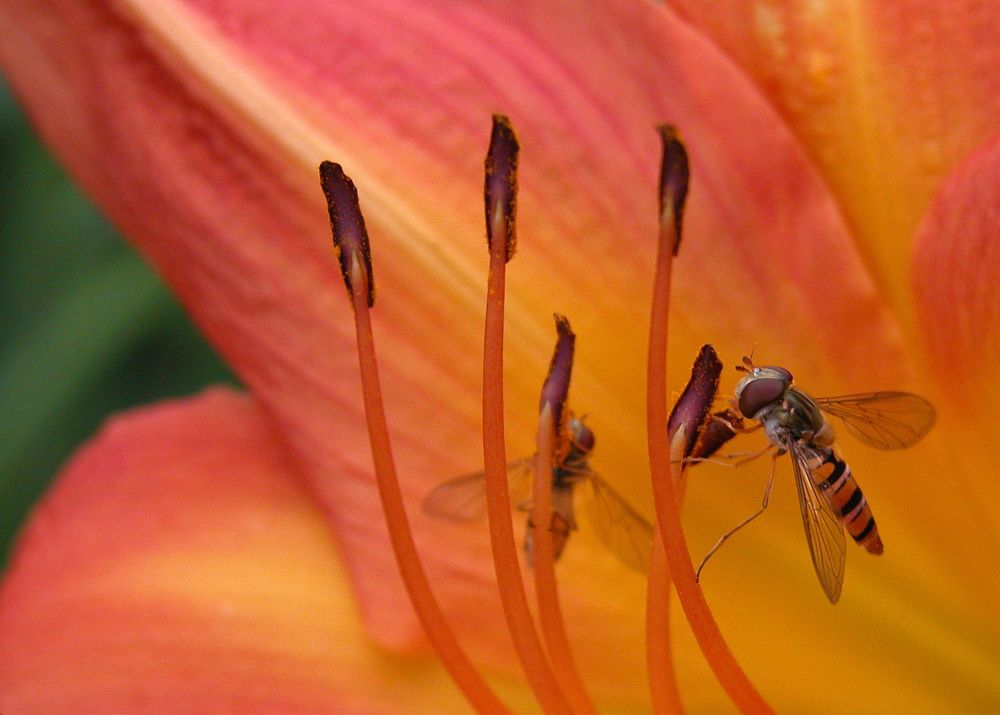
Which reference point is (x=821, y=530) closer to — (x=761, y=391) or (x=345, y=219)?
(x=761, y=391)

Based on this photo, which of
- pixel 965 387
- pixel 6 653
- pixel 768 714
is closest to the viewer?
pixel 768 714

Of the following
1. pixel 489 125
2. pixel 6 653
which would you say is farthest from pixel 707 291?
pixel 6 653

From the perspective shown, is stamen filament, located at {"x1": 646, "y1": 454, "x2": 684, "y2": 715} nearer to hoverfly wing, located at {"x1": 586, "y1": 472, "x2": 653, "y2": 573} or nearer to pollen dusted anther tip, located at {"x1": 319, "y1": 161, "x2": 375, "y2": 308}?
hoverfly wing, located at {"x1": 586, "y1": 472, "x2": 653, "y2": 573}

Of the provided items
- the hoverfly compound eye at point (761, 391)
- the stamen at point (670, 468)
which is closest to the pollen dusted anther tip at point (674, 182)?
the stamen at point (670, 468)

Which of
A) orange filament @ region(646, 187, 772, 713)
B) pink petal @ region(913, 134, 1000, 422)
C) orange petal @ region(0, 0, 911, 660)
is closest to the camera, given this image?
orange filament @ region(646, 187, 772, 713)

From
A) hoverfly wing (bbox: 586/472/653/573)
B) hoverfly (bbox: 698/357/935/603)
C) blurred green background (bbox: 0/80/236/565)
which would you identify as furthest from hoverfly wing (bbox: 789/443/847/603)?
blurred green background (bbox: 0/80/236/565)

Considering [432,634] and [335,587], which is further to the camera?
[335,587]

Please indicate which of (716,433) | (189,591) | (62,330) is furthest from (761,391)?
(62,330)

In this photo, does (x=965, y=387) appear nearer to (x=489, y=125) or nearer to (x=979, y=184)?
(x=979, y=184)
